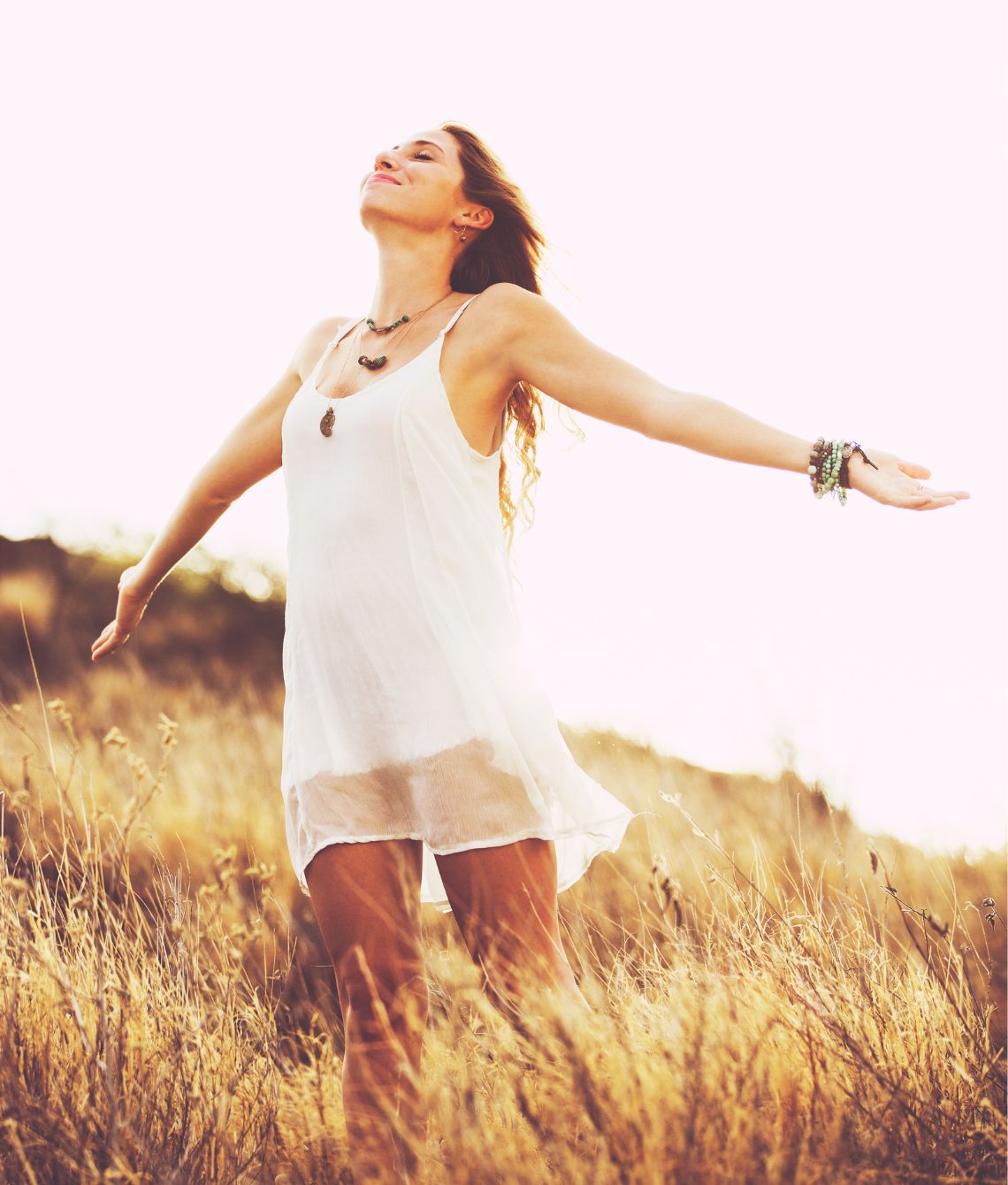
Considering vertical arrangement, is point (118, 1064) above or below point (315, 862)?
below

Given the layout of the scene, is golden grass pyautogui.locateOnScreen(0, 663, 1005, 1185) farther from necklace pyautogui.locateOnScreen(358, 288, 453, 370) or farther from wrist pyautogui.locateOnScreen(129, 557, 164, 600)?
necklace pyautogui.locateOnScreen(358, 288, 453, 370)

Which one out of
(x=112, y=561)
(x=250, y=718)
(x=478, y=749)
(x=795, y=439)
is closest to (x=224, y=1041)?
(x=478, y=749)

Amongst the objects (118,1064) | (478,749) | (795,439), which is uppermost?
(795,439)

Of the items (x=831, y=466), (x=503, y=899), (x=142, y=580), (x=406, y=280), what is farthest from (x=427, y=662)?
(x=142, y=580)

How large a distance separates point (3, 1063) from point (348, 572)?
117 centimetres

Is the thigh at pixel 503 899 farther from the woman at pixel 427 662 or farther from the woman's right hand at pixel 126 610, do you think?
the woman's right hand at pixel 126 610

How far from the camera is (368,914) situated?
85.4 inches

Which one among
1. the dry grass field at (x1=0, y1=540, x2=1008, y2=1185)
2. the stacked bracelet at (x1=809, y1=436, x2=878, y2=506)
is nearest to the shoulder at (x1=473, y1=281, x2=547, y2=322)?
the stacked bracelet at (x1=809, y1=436, x2=878, y2=506)

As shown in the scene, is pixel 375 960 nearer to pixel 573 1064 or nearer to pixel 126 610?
pixel 573 1064

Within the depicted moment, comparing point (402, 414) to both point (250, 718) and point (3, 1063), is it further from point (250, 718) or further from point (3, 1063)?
point (250, 718)

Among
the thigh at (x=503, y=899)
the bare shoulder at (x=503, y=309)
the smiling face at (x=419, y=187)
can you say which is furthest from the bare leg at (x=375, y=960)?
the smiling face at (x=419, y=187)

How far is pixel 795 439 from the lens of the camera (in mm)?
2131

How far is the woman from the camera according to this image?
2.12 m

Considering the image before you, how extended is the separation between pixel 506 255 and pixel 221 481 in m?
0.92
